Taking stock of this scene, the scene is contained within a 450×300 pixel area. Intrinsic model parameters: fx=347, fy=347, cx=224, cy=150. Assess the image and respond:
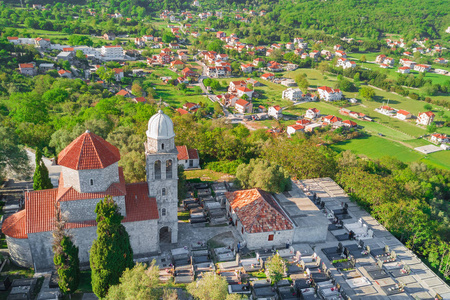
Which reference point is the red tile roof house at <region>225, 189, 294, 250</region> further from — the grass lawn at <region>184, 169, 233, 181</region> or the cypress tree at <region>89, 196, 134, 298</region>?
the cypress tree at <region>89, 196, 134, 298</region>

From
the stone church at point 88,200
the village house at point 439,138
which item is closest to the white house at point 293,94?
the village house at point 439,138

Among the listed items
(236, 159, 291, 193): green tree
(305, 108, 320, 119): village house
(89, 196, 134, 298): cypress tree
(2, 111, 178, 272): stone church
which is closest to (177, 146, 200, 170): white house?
(236, 159, 291, 193): green tree

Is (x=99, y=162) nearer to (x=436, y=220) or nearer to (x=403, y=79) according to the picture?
(x=436, y=220)

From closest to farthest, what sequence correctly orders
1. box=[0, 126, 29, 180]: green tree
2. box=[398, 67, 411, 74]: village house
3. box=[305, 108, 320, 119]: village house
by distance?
box=[0, 126, 29, 180]: green tree < box=[305, 108, 320, 119]: village house < box=[398, 67, 411, 74]: village house

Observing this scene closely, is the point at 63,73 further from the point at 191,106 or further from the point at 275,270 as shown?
the point at 275,270

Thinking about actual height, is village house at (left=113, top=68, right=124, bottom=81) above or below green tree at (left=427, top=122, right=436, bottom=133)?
above

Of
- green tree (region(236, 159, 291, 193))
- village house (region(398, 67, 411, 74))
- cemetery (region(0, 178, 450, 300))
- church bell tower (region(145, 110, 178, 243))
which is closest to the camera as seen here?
cemetery (region(0, 178, 450, 300))

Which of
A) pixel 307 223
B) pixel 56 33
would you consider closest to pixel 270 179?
pixel 307 223
